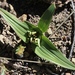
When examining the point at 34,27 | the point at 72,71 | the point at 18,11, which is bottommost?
the point at 72,71

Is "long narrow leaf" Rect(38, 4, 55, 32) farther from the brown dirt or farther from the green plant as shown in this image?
the brown dirt

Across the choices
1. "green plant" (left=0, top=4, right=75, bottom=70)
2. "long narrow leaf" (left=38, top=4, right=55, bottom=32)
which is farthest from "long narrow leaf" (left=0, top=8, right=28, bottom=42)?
"long narrow leaf" (left=38, top=4, right=55, bottom=32)

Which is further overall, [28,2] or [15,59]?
[28,2]

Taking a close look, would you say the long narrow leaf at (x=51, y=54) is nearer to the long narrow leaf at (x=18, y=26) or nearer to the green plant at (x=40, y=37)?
the green plant at (x=40, y=37)

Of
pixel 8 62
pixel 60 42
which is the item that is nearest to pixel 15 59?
pixel 8 62

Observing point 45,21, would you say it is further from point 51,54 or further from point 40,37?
point 51,54

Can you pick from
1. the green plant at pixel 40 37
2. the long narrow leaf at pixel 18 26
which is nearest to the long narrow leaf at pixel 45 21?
the green plant at pixel 40 37

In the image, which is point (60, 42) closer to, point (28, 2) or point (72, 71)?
point (72, 71)

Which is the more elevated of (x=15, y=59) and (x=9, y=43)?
(x=9, y=43)
